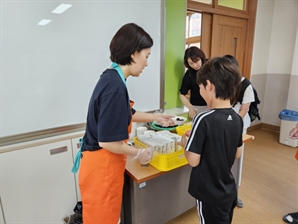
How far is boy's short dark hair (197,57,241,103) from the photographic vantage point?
1000mm

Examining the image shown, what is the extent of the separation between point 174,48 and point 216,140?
1480 millimetres

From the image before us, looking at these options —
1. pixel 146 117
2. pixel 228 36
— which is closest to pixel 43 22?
pixel 146 117

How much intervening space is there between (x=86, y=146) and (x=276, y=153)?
3127 millimetres

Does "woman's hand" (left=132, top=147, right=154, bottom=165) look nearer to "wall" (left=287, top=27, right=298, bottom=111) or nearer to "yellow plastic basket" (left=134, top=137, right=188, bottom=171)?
"yellow plastic basket" (left=134, top=137, right=188, bottom=171)

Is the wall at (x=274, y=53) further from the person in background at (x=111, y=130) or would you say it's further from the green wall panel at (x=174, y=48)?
the person in background at (x=111, y=130)

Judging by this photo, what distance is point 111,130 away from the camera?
35.2 inches

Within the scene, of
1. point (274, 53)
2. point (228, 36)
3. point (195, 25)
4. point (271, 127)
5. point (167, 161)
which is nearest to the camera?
point (167, 161)

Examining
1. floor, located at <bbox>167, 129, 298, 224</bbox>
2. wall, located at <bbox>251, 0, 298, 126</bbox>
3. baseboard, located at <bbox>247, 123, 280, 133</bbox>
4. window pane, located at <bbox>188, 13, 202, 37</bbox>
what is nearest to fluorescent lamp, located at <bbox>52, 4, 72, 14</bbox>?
floor, located at <bbox>167, 129, 298, 224</bbox>

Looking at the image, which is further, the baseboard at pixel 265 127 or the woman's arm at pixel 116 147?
the baseboard at pixel 265 127

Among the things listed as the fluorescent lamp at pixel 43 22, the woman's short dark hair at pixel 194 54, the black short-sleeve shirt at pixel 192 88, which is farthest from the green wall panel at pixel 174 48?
the fluorescent lamp at pixel 43 22

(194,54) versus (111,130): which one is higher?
(194,54)

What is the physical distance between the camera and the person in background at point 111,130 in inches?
35.5

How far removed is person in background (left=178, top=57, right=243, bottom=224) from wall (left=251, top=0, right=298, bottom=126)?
320 centimetres

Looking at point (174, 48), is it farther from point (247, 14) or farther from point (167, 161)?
point (247, 14)
